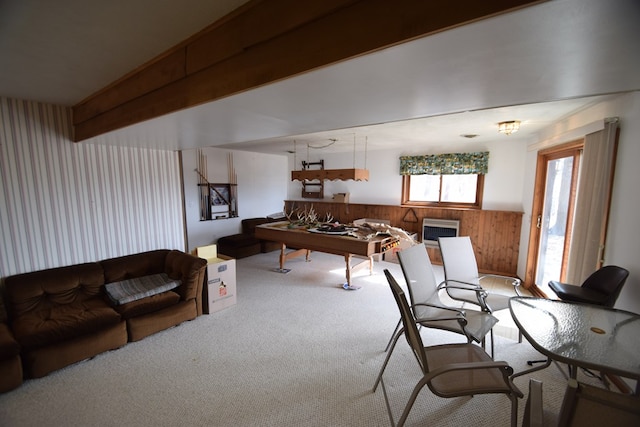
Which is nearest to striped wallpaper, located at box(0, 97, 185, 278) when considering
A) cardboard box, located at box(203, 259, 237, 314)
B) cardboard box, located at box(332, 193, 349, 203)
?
cardboard box, located at box(203, 259, 237, 314)

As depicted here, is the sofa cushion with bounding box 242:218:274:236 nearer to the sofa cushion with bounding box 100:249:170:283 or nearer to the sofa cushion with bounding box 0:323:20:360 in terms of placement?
the sofa cushion with bounding box 100:249:170:283

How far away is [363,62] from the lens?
1.05 metres

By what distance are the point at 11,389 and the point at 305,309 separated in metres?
2.58

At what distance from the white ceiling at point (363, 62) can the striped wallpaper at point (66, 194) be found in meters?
0.41

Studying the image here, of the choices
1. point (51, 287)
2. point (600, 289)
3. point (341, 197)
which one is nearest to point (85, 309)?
point (51, 287)

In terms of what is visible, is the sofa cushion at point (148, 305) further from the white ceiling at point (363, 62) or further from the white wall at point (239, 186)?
the white wall at point (239, 186)

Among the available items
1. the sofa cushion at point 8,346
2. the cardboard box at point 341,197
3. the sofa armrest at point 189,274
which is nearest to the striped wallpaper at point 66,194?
the sofa armrest at point 189,274

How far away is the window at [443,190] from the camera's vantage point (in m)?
5.29

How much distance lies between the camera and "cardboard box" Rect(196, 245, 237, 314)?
3.22 meters

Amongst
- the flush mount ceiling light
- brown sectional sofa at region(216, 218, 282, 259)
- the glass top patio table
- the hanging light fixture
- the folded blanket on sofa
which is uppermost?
the flush mount ceiling light

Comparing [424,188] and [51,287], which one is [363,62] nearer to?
[51,287]

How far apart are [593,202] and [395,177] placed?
381 cm

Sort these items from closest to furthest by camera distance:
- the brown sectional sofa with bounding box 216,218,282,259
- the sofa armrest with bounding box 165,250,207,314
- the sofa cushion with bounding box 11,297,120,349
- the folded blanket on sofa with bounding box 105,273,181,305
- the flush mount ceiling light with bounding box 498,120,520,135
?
the sofa cushion with bounding box 11,297,120,349 → the folded blanket on sofa with bounding box 105,273,181,305 → the sofa armrest with bounding box 165,250,207,314 → the flush mount ceiling light with bounding box 498,120,520,135 → the brown sectional sofa with bounding box 216,218,282,259

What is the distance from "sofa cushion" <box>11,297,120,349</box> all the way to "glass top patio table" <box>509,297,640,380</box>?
3316mm
